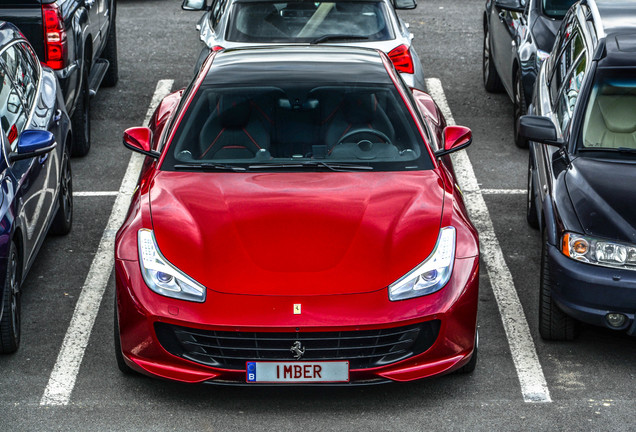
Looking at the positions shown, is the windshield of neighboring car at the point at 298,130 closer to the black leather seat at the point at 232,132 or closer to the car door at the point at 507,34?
the black leather seat at the point at 232,132

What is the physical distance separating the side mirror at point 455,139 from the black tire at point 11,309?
2628 millimetres

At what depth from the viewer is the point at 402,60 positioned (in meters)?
10.4

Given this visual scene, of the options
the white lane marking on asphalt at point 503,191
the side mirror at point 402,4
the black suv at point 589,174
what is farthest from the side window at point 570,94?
→ the side mirror at point 402,4

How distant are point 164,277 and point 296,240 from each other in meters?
0.73

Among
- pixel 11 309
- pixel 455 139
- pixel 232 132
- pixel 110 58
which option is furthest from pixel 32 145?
pixel 110 58

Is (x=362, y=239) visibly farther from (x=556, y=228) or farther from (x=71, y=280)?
(x=71, y=280)

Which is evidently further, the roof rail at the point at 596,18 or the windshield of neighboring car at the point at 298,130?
the roof rail at the point at 596,18

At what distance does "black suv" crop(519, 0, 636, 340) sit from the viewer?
6.45m

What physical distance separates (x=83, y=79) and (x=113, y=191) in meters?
1.47

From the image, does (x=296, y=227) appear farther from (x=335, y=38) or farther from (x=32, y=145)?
(x=335, y=38)

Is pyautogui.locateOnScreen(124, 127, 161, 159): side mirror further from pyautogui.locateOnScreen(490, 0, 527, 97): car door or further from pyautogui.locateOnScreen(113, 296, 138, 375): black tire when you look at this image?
pyautogui.locateOnScreen(490, 0, 527, 97): car door

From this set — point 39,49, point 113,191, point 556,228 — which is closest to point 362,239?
point 556,228

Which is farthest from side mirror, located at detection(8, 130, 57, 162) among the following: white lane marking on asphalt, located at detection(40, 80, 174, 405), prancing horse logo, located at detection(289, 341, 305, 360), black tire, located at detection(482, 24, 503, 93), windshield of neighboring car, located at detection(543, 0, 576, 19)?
black tire, located at detection(482, 24, 503, 93)

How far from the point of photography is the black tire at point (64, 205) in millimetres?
8695
